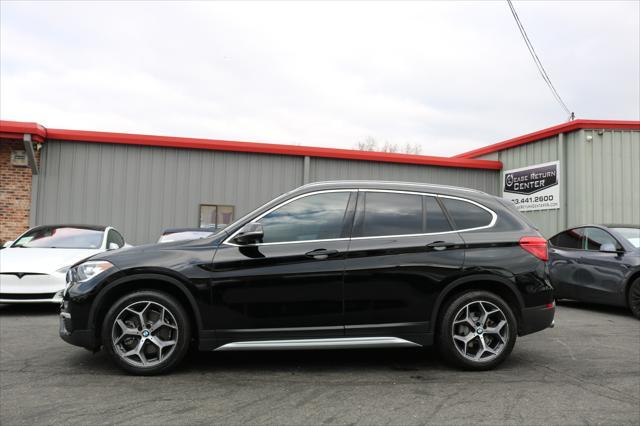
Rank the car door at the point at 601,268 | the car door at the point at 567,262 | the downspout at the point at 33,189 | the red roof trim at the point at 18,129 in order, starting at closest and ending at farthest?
the car door at the point at 601,268 → the car door at the point at 567,262 → the red roof trim at the point at 18,129 → the downspout at the point at 33,189

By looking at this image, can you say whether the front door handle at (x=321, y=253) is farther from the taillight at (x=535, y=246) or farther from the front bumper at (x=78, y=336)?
the front bumper at (x=78, y=336)

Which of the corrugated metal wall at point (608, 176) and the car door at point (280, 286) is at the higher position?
the corrugated metal wall at point (608, 176)

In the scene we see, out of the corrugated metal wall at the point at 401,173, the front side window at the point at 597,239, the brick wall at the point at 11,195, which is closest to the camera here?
the front side window at the point at 597,239

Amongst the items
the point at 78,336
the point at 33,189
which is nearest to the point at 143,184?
the point at 33,189

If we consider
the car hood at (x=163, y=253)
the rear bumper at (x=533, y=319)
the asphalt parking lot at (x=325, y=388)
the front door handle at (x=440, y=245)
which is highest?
the front door handle at (x=440, y=245)

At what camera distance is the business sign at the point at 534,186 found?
13594mm

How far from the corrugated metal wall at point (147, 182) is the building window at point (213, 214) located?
0.45ft

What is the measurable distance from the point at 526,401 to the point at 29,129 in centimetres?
1205

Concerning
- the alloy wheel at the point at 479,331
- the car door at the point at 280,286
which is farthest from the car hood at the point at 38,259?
the alloy wheel at the point at 479,331

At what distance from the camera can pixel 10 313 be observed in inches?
298

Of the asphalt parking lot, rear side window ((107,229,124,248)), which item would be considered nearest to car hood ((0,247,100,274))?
rear side window ((107,229,124,248))

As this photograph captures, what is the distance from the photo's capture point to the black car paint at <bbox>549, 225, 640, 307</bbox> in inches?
293

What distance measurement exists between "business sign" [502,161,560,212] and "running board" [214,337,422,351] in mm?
10836

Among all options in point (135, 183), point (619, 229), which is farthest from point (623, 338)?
point (135, 183)
